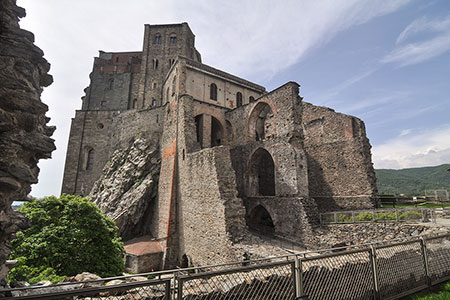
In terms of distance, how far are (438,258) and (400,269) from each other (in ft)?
4.70

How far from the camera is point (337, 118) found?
2030cm

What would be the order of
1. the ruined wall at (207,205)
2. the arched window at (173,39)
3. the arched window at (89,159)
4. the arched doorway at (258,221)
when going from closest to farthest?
the ruined wall at (207,205)
the arched doorway at (258,221)
the arched window at (89,159)
the arched window at (173,39)

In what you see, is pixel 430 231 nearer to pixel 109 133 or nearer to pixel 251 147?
pixel 251 147

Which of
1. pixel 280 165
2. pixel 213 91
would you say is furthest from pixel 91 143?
pixel 280 165

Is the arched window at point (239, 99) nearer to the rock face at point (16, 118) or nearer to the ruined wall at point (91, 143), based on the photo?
the ruined wall at point (91, 143)

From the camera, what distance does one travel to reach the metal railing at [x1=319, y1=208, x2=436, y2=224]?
37.0 feet

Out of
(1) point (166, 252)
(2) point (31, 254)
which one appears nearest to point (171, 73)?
(1) point (166, 252)

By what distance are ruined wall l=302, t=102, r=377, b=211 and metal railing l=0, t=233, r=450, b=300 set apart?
13.3 meters

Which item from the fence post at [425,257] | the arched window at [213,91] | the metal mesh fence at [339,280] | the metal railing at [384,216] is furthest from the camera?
the arched window at [213,91]

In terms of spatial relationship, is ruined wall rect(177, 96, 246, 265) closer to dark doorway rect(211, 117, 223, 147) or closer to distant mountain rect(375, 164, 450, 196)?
dark doorway rect(211, 117, 223, 147)

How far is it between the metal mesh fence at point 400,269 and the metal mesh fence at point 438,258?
13.0 inches

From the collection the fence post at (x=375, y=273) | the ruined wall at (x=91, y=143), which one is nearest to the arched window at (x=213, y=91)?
the ruined wall at (x=91, y=143)

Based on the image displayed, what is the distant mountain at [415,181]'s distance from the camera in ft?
228

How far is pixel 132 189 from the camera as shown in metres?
19.1
